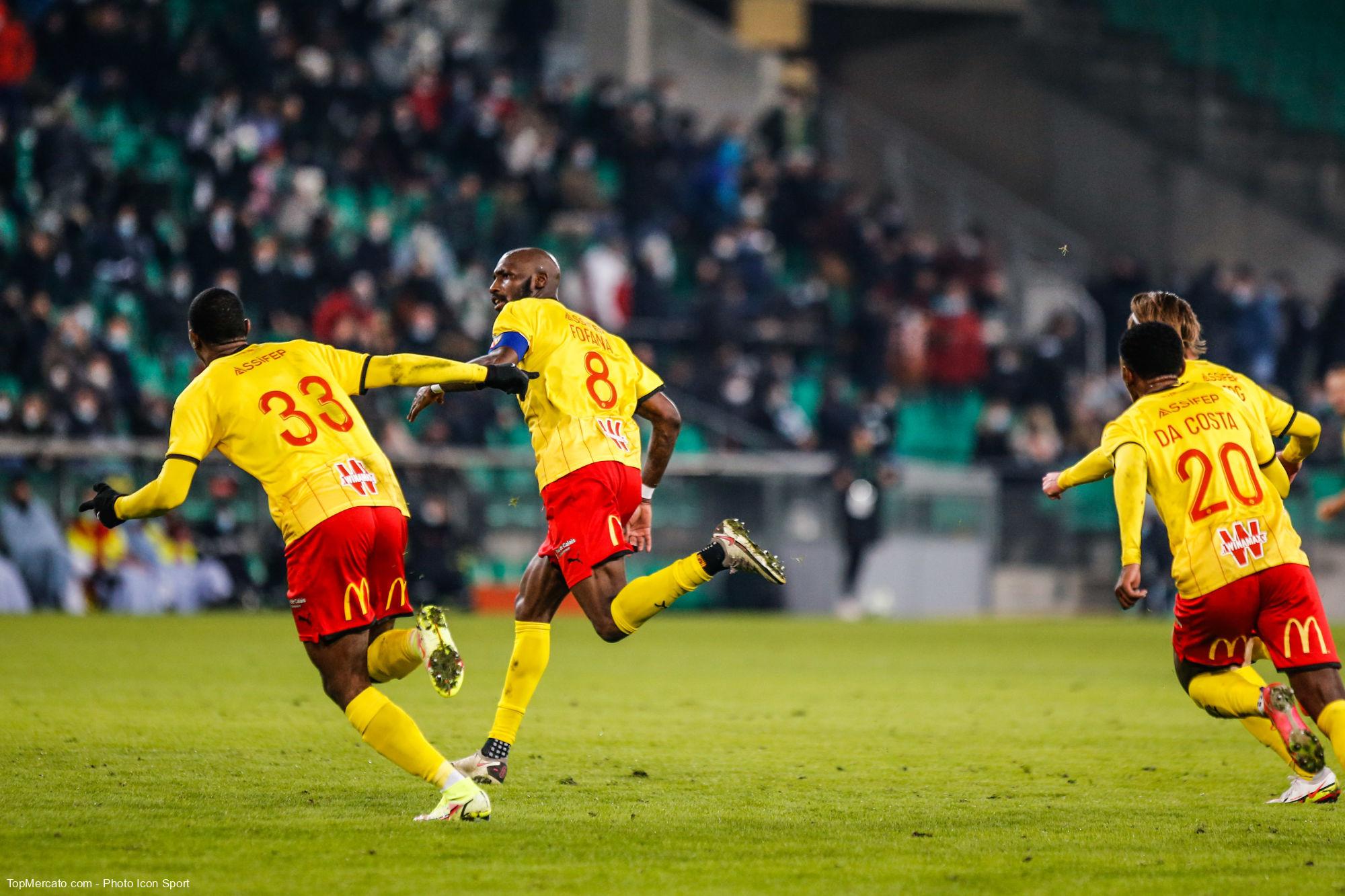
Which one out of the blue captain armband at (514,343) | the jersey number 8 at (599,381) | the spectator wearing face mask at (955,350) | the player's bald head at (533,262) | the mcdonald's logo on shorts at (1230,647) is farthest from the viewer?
the spectator wearing face mask at (955,350)

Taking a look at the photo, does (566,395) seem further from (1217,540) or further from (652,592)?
(1217,540)

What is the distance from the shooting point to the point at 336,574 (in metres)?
6.91

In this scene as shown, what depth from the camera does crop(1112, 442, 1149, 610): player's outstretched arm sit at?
6.89m

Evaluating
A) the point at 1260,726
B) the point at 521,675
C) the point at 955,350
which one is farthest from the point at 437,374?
the point at 955,350

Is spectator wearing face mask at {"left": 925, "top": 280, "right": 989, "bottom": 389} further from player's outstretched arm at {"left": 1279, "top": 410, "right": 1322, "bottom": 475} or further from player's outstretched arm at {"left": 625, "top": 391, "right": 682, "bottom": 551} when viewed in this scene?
player's outstretched arm at {"left": 1279, "top": 410, "right": 1322, "bottom": 475}

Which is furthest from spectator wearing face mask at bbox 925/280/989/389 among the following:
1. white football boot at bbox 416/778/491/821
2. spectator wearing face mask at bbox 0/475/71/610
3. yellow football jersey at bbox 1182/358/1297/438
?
white football boot at bbox 416/778/491/821

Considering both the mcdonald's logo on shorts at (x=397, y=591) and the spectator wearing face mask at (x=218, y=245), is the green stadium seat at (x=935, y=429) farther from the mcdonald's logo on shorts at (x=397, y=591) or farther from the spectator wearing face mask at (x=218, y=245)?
the mcdonald's logo on shorts at (x=397, y=591)

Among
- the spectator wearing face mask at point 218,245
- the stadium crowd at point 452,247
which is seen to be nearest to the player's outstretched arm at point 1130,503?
the stadium crowd at point 452,247

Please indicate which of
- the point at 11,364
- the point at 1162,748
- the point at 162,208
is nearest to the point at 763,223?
the point at 162,208

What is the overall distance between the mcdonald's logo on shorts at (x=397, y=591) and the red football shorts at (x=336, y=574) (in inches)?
3.0

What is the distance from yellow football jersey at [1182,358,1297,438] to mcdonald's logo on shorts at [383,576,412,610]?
335 cm

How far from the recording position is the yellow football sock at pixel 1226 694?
706cm

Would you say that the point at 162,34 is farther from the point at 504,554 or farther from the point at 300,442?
the point at 300,442

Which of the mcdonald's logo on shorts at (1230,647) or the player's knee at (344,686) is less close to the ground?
the mcdonald's logo on shorts at (1230,647)
